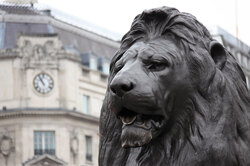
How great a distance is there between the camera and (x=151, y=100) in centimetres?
449

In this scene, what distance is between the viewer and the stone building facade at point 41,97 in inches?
2542

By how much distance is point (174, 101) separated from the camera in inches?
181

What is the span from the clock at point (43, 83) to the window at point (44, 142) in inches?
120

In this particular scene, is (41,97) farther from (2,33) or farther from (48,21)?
(48,21)

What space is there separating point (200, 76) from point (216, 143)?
0.36 metres

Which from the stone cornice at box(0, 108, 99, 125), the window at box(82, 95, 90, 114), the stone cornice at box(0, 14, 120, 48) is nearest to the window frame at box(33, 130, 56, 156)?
the stone cornice at box(0, 108, 99, 125)

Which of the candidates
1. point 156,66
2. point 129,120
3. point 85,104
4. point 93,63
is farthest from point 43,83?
point 129,120

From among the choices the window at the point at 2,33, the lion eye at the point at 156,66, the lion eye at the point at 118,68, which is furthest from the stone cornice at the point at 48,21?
the lion eye at the point at 156,66

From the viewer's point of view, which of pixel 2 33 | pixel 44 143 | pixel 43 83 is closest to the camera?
pixel 44 143

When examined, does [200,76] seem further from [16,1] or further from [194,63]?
[16,1]

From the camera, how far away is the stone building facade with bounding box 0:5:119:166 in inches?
2542

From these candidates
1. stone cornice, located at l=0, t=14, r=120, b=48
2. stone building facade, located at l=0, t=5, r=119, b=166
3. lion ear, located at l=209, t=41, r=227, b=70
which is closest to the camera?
lion ear, located at l=209, t=41, r=227, b=70

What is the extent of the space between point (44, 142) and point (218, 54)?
198 feet

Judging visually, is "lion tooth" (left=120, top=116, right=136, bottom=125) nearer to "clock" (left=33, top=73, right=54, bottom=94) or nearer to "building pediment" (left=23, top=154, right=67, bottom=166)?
"building pediment" (left=23, top=154, right=67, bottom=166)
